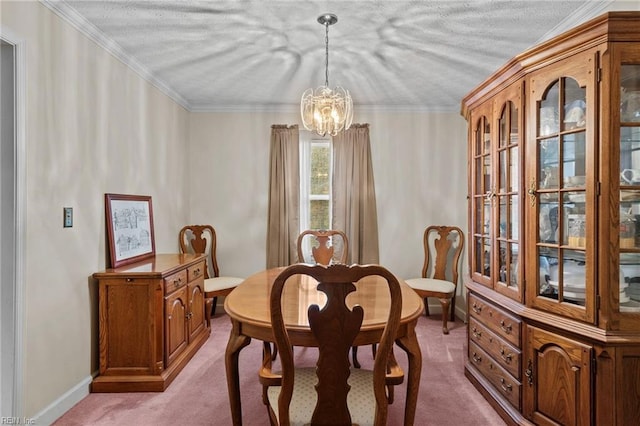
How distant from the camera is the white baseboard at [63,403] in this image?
2.05 meters

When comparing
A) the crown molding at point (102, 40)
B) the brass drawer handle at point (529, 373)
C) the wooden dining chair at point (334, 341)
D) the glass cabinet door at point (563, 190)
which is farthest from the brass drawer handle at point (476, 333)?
the crown molding at point (102, 40)

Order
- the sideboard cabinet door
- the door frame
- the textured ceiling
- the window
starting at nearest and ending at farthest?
the sideboard cabinet door → the door frame → the textured ceiling → the window

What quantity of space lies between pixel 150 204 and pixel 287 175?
156cm

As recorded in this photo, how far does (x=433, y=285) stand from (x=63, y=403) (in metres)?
3.28

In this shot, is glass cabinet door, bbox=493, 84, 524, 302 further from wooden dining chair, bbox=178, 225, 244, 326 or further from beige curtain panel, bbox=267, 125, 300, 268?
wooden dining chair, bbox=178, 225, 244, 326

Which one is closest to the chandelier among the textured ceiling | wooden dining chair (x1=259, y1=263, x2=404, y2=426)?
the textured ceiling

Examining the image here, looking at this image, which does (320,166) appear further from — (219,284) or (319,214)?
(219,284)

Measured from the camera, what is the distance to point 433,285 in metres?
3.83

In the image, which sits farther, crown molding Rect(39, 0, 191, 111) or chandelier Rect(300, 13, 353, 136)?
chandelier Rect(300, 13, 353, 136)

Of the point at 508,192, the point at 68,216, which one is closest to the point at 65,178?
the point at 68,216

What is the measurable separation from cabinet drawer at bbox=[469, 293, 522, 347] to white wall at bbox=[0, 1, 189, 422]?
2.73 m

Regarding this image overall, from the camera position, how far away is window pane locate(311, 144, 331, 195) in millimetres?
4383

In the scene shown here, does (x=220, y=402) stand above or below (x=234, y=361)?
below

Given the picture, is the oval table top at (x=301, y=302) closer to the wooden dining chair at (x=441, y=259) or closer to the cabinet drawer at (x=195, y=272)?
the cabinet drawer at (x=195, y=272)
